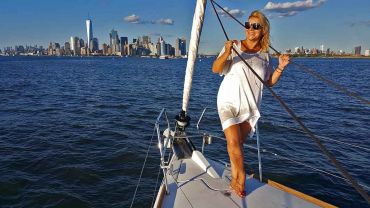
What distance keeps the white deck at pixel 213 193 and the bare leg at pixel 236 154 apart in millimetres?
156

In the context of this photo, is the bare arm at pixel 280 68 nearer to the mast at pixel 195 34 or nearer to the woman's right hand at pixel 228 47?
the woman's right hand at pixel 228 47

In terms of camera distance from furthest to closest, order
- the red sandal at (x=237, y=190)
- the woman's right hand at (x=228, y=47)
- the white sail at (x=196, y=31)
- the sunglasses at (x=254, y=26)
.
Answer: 1. the white sail at (x=196, y=31)
2. the red sandal at (x=237, y=190)
3. the sunglasses at (x=254, y=26)
4. the woman's right hand at (x=228, y=47)

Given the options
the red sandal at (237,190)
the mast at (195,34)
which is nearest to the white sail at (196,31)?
the mast at (195,34)

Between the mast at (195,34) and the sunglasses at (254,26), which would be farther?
the mast at (195,34)

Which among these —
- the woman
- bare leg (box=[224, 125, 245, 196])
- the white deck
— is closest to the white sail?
the woman

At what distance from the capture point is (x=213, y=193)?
4.31 m

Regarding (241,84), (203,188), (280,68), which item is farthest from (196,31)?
(203,188)

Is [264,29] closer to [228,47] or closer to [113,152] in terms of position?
[228,47]

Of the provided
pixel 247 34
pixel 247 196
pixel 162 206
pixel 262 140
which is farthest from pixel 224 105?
pixel 262 140

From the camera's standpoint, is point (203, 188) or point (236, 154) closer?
point (236, 154)

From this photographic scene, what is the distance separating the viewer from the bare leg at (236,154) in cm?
425

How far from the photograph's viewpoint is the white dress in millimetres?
4223

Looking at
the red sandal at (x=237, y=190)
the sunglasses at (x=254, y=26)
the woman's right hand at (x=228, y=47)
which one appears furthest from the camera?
the red sandal at (x=237, y=190)

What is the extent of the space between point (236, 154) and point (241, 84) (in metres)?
0.97
